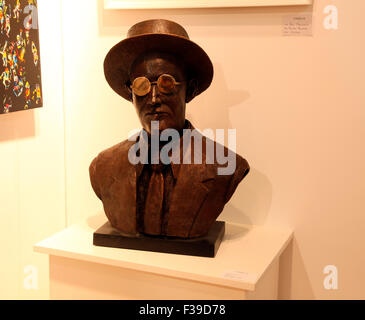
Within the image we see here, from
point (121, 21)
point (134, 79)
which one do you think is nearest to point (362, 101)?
point (134, 79)

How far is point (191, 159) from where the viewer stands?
5.90ft

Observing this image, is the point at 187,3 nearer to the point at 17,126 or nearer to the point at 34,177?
the point at 17,126

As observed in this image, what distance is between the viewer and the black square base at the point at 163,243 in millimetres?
1789

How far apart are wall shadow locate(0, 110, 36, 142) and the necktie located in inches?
26.7

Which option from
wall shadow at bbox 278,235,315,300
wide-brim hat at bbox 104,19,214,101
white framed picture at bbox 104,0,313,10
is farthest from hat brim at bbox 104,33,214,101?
wall shadow at bbox 278,235,315,300

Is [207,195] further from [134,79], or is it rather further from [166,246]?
[134,79]

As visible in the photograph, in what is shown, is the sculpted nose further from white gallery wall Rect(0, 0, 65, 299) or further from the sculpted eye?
white gallery wall Rect(0, 0, 65, 299)

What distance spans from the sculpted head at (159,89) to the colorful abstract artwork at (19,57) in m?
0.54

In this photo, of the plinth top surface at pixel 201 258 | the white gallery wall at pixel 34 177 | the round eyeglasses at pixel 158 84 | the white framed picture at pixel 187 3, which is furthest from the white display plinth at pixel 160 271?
the white framed picture at pixel 187 3

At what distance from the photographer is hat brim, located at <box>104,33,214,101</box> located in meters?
1.71

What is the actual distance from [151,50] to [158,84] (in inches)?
5.0

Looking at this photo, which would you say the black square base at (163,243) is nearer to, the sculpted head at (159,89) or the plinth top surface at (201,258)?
the plinth top surface at (201,258)
